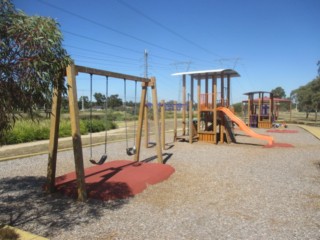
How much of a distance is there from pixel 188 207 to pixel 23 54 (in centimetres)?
346

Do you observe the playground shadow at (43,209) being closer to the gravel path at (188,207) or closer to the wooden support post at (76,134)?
the gravel path at (188,207)

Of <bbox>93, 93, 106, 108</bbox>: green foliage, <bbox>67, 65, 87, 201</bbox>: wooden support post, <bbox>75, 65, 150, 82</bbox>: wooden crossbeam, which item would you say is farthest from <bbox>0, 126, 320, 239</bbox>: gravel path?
<bbox>93, 93, 106, 108</bbox>: green foliage

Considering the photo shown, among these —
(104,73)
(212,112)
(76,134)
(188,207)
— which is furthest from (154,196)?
(212,112)

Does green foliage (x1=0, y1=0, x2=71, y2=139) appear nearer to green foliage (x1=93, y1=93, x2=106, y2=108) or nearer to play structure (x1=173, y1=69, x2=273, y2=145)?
green foliage (x1=93, y1=93, x2=106, y2=108)

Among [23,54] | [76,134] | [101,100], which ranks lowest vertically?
[76,134]

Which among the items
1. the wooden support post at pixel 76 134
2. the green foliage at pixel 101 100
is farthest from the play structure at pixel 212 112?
the wooden support post at pixel 76 134

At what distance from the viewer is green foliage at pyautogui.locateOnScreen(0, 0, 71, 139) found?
10.0 feet

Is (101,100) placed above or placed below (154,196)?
above

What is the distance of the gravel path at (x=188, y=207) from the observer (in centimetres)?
420

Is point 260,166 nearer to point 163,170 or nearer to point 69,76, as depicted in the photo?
point 163,170

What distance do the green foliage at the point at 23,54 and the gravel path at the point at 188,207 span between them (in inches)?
76.3

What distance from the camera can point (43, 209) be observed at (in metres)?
5.01

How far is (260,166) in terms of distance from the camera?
8.87m

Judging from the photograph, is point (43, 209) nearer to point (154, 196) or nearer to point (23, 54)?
point (154, 196)
